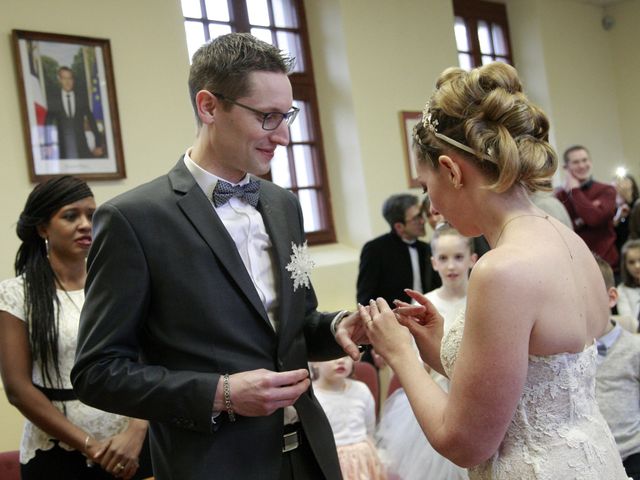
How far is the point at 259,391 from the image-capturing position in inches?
61.4

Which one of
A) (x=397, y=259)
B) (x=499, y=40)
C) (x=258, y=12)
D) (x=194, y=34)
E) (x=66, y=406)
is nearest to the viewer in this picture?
(x=66, y=406)

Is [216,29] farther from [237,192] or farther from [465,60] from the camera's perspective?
[237,192]

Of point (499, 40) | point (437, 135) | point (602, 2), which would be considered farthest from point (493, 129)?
point (602, 2)

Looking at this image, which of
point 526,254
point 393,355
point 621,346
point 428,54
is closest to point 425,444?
point 621,346

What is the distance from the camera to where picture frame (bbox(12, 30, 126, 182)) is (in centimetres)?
446

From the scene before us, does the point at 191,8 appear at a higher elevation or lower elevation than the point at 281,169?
higher

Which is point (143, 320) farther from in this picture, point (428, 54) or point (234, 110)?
point (428, 54)

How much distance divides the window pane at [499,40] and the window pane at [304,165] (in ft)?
10.5

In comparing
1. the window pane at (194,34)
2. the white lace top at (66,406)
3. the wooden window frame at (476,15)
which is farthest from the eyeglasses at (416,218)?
the wooden window frame at (476,15)

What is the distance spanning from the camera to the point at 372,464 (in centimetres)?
348

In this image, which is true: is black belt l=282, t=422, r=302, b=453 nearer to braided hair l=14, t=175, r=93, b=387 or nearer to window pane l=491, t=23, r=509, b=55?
braided hair l=14, t=175, r=93, b=387

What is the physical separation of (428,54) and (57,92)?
3699 mm

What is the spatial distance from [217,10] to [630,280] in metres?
3.74

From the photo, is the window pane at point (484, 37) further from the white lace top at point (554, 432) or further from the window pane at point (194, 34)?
the white lace top at point (554, 432)
